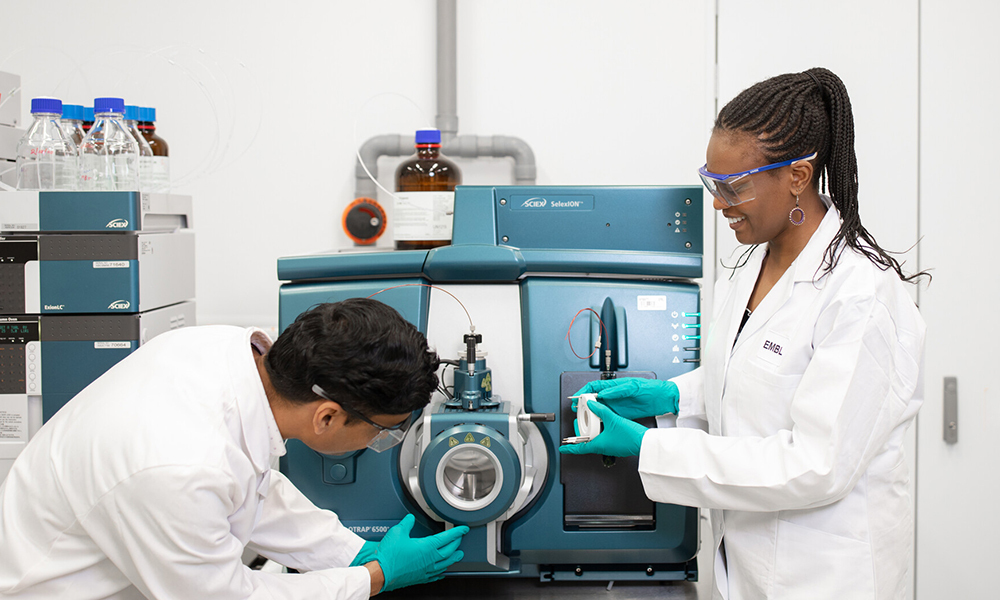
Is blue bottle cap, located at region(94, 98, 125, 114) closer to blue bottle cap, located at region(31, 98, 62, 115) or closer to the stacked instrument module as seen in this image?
blue bottle cap, located at region(31, 98, 62, 115)

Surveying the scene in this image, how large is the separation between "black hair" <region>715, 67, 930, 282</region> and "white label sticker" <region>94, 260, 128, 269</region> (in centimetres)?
109

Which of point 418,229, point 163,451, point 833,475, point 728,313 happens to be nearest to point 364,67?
point 418,229

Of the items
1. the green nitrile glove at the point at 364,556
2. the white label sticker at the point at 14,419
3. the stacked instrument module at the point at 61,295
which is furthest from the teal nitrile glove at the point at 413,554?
the white label sticker at the point at 14,419

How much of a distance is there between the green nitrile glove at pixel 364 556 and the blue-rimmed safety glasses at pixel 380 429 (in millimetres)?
194


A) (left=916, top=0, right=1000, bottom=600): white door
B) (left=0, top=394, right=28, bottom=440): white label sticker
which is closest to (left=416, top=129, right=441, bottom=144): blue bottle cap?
(left=0, top=394, right=28, bottom=440): white label sticker

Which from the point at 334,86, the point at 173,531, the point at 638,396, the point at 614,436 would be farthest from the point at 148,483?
the point at 334,86

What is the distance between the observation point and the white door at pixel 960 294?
1699 mm

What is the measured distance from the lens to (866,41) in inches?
A: 67.9

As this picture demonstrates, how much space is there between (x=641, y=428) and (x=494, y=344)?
0.98ft

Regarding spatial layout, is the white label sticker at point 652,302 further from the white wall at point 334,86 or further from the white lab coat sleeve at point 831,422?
the white wall at point 334,86

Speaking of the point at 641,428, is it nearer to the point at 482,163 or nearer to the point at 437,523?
the point at 437,523

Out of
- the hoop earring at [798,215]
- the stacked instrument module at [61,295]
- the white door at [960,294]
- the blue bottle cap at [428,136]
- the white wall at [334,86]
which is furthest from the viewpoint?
the white wall at [334,86]

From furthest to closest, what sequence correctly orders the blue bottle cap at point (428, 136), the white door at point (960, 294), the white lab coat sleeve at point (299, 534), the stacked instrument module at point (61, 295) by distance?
the white door at point (960, 294) → the blue bottle cap at point (428, 136) → the stacked instrument module at point (61, 295) → the white lab coat sleeve at point (299, 534)

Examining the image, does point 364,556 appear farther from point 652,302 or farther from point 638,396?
point 652,302
